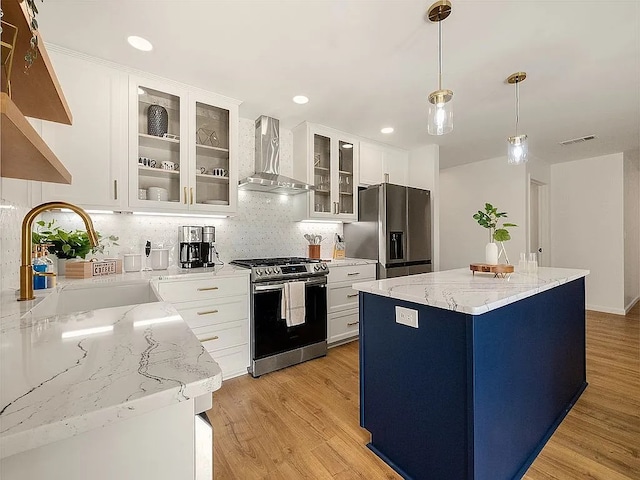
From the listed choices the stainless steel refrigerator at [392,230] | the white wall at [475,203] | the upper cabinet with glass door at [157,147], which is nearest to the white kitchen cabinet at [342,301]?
the stainless steel refrigerator at [392,230]

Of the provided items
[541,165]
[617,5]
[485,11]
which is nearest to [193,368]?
[485,11]

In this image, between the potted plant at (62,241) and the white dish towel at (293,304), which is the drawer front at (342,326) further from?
the potted plant at (62,241)

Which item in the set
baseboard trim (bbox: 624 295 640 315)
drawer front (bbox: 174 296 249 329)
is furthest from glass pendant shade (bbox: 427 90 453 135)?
baseboard trim (bbox: 624 295 640 315)

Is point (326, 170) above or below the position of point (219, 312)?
above

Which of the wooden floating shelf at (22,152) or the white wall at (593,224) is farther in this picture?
the white wall at (593,224)

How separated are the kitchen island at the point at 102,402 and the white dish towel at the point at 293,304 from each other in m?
1.93

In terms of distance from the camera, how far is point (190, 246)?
2.68m

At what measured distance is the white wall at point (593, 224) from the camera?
4645 mm

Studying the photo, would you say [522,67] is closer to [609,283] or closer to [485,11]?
[485,11]

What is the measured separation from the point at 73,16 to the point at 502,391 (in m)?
3.19

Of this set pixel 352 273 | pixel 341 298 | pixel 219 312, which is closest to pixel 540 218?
pixel 352 273

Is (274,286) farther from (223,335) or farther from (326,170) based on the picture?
(326,170)

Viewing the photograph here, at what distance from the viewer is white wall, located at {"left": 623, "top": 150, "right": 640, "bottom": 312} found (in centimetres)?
472

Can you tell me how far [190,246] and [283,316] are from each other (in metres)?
1.06
